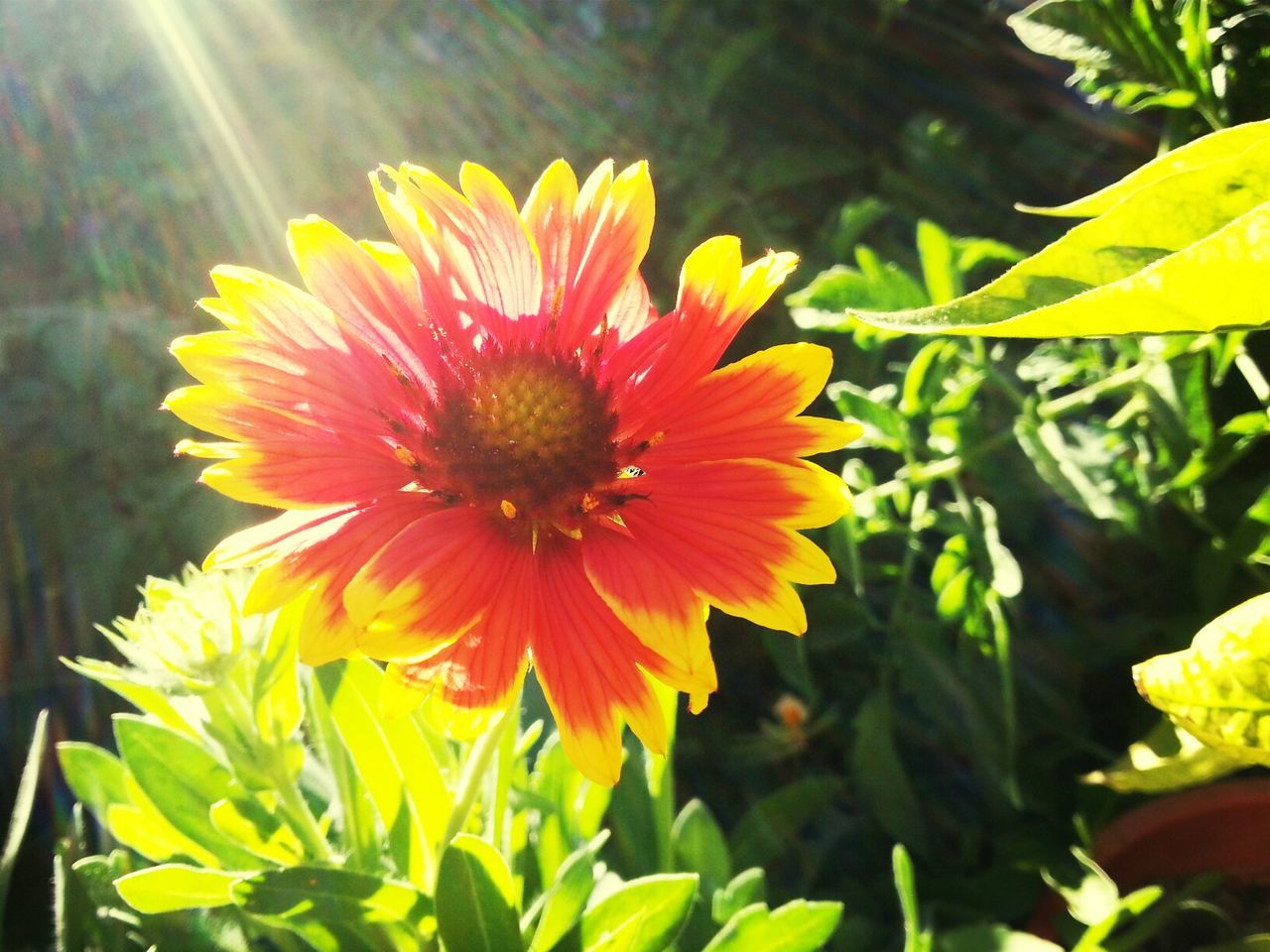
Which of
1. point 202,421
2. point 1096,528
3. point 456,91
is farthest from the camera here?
point 456,91

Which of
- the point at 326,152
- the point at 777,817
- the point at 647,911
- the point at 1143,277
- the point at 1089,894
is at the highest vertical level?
the point at 326,152

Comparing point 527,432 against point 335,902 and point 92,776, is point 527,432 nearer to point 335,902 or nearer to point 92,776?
point 335,902

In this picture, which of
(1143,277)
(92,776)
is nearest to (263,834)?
(92,776)

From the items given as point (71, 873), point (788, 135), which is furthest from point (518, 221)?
point (788, 135)

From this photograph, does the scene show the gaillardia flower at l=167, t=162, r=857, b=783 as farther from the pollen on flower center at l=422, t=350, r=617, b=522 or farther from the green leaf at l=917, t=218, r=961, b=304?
the green leaf at l=917, t=218, r=961, b=304

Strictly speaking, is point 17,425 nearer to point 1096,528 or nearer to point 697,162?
point 697,162

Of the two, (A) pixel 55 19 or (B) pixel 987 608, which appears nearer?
(B) pixel 987 608

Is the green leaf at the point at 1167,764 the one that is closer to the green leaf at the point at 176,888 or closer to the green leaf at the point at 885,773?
the green leaf at the point at 885,773
